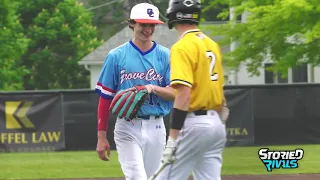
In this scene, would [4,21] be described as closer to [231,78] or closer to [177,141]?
[231,78]

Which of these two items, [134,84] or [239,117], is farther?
[239,117]

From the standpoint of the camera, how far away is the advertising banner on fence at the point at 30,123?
15.5m

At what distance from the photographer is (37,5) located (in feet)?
152

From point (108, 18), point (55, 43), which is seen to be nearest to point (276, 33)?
point (55, 43)

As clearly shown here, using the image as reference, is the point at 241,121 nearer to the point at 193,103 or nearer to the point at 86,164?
the point at 86,164

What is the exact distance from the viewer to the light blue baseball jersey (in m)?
6.36

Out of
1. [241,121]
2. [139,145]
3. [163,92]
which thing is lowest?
[241,121]

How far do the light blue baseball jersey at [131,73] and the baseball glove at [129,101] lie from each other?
0.42 ft

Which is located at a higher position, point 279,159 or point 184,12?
point 184,12

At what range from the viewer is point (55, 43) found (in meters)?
47.6

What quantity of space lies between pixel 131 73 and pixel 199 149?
1231mm

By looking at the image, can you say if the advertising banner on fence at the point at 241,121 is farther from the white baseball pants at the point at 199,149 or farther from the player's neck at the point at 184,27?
the player's neck at the point at 184,27

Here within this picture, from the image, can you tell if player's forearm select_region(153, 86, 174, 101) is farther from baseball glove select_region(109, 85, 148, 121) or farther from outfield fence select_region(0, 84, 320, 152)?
outfield fence select_region(0, 84, 320, 152)

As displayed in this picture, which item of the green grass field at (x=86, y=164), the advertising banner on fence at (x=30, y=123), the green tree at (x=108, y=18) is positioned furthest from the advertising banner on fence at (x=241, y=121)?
the green tree at (x=108, y=18)
